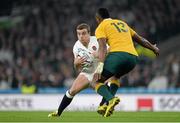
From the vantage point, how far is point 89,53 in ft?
47.5

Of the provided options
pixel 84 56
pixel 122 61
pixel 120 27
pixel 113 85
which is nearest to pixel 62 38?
pixel 113 85

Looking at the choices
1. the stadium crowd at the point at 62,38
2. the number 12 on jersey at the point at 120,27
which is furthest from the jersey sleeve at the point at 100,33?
the stadium crowd at the point at 62,38

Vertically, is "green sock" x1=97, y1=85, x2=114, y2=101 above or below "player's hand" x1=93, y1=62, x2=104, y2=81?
below

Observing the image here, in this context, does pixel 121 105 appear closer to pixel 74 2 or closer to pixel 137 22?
pixel 137 22

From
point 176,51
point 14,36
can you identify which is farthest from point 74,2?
point 176,51

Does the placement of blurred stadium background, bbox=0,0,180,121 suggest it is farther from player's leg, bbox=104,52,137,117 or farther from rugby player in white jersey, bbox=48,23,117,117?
player's leg, bbox=104,52,137,117

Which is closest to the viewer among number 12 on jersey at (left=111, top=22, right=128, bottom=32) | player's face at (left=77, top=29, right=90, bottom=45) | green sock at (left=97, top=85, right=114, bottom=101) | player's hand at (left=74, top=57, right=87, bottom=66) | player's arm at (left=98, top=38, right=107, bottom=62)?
player's arm at (left=98, top=38, right=107, bottom=62)

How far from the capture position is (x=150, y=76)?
25453 mm

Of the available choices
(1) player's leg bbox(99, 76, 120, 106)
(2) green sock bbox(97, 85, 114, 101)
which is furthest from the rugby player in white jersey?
(2) green sock bbox(97, 85, 114, 101)

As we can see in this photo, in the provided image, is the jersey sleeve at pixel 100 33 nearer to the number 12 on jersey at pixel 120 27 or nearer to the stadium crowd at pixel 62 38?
the number 12 on jersey at pixel 120 27

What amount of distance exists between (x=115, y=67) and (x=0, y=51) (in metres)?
15.1

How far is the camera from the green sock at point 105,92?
1369 centimetres

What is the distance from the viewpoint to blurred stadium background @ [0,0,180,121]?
945 inches

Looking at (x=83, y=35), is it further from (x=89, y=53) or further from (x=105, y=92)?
(x=105, y=92)
